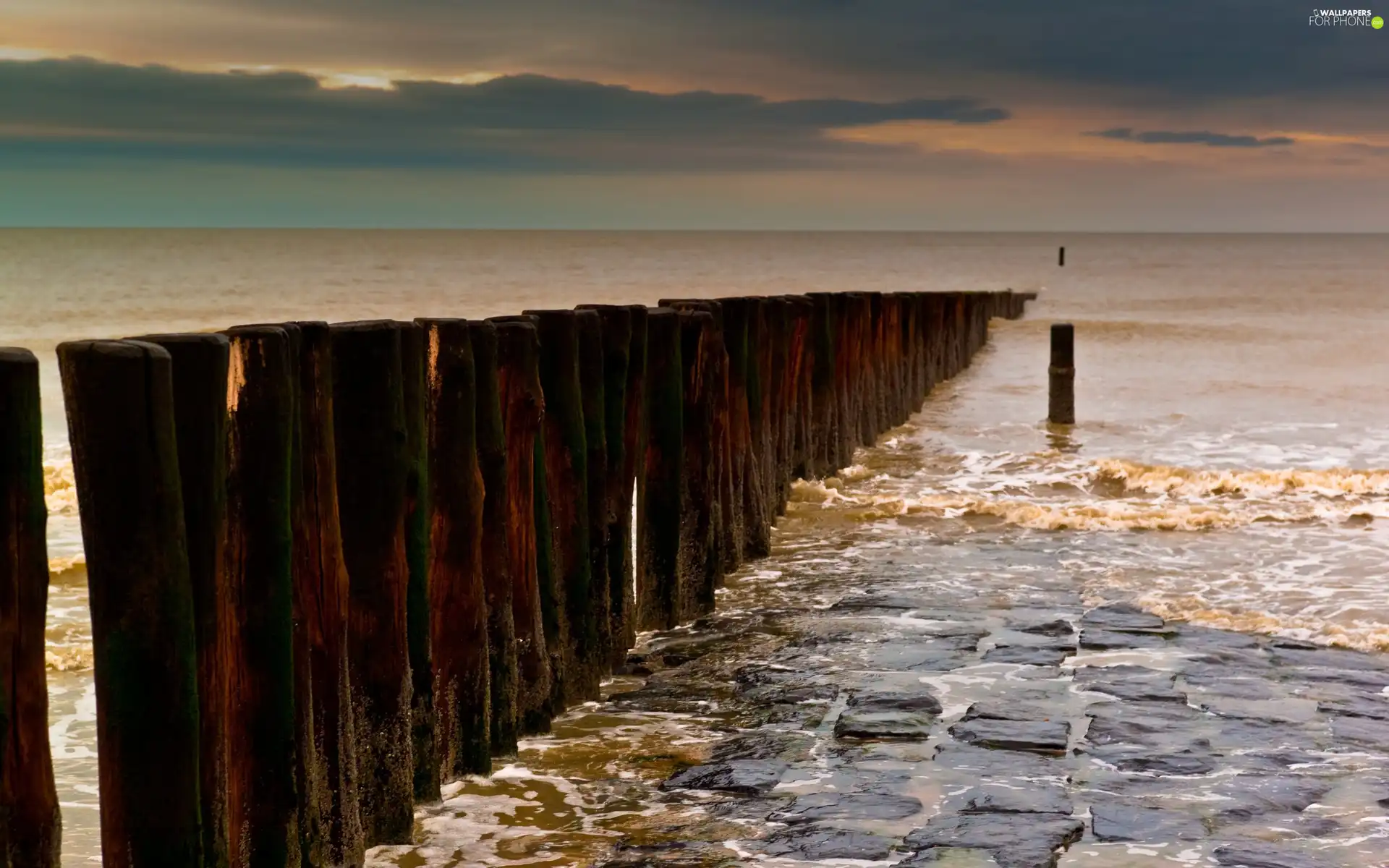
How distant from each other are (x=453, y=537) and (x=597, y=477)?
1375 mm

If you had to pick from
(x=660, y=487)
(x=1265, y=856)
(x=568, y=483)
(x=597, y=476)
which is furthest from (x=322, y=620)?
(x=660, y=487)

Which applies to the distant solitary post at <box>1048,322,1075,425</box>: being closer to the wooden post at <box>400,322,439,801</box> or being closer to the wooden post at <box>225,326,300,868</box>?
the wooden post at <box>400,322,439,801</box>

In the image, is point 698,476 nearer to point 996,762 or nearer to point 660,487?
point 660,487

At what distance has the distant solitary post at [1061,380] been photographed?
14953mm

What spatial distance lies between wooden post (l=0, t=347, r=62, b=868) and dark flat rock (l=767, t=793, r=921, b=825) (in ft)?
7.38

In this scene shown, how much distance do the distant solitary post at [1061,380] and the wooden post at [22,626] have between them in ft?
42.0

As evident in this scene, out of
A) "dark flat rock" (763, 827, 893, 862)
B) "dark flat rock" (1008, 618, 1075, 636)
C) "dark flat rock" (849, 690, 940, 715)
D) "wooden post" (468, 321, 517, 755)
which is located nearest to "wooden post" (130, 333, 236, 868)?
"wooden post" (468, 321, 517, 755)

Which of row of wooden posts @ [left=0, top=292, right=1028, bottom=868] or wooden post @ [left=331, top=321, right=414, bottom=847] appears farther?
wooden post @ [left=331, top=321, right=414, bottom=847]

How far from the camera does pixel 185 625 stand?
3.27 metres

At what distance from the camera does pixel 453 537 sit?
4754 millimetres

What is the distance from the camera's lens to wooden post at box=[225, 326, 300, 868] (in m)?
3.62

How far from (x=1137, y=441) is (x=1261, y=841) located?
419 inches

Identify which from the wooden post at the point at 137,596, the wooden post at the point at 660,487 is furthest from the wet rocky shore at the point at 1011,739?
the wooden post at the point at 137,596

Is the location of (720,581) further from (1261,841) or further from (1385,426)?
(1385,426)
